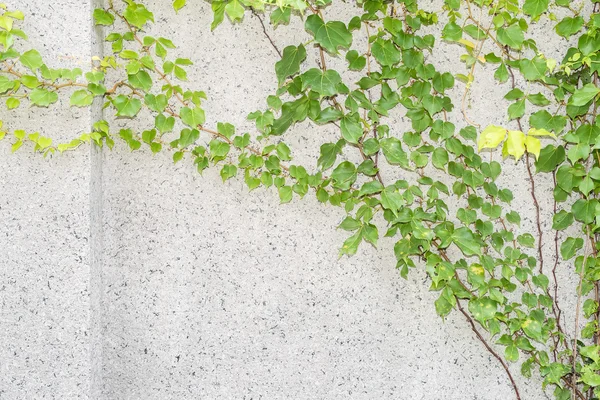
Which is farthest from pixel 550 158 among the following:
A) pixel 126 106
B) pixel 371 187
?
pixel 126 106

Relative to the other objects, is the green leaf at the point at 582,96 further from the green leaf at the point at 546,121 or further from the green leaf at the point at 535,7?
the green leaf at the point at 535,7

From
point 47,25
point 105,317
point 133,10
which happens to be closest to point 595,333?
point 105,317

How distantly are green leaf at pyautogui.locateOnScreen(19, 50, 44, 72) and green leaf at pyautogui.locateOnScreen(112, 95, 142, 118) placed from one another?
229 mm

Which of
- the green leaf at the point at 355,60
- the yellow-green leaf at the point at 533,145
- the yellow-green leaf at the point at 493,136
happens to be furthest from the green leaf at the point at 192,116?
the yellow-green leaf at the point at 533,145

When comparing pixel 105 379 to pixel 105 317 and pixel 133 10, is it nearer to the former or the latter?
pixel 105 317

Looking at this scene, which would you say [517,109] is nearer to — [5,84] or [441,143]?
[441,143]

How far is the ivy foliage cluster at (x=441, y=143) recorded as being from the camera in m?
1.79

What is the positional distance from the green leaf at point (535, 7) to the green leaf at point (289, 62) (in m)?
0.72

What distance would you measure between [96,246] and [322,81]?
843 millimetres

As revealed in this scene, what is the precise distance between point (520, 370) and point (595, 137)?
829mm

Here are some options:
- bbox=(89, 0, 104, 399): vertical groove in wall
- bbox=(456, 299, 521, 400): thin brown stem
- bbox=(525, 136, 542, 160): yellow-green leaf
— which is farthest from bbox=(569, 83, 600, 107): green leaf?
bbox=(89, 0, 104, 399): vertical groove in wall

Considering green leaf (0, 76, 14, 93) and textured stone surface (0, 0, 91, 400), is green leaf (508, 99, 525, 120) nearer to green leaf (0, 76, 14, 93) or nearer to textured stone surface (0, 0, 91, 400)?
textured stone surface (0, 0, 91, 400)

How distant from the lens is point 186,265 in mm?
1865

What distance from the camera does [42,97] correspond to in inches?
62.4
